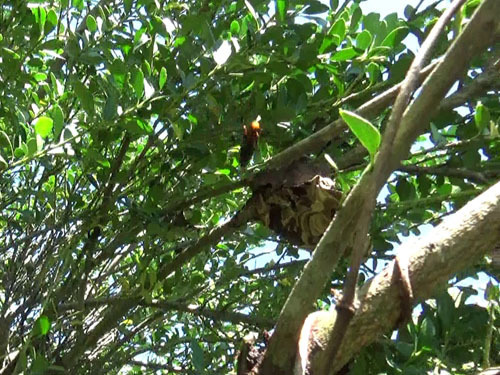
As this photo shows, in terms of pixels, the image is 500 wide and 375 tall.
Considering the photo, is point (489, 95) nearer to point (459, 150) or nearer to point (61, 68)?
point (459, 150)

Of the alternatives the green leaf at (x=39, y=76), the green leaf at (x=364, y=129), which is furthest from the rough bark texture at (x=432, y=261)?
the green leaf at (x=39, y=76)

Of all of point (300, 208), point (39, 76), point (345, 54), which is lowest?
point (300, 208)

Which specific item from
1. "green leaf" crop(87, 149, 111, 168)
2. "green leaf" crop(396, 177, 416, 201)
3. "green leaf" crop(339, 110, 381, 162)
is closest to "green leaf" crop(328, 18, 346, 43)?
"green leaf" crop(396, 177, 416, 201)

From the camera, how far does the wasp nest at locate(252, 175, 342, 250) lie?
1.06 meters

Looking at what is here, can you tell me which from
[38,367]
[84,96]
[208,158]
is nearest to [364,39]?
[208,158]

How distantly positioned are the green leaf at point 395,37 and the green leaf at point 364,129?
582 millimetres

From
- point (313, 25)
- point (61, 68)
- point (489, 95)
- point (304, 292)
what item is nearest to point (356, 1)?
point (313, 25)

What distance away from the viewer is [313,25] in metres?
1.17

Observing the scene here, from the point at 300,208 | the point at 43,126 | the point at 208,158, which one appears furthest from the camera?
the point at 208,158

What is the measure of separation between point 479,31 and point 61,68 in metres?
0.98

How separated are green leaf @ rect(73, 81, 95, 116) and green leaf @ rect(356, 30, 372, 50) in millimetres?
402

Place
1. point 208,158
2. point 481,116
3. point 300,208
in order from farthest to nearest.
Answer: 1. point 208,158
2. point 300,208
3. point 481,116

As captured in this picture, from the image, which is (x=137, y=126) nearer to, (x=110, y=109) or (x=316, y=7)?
(x=110, y=109)

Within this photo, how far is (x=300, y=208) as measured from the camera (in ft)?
3.61
